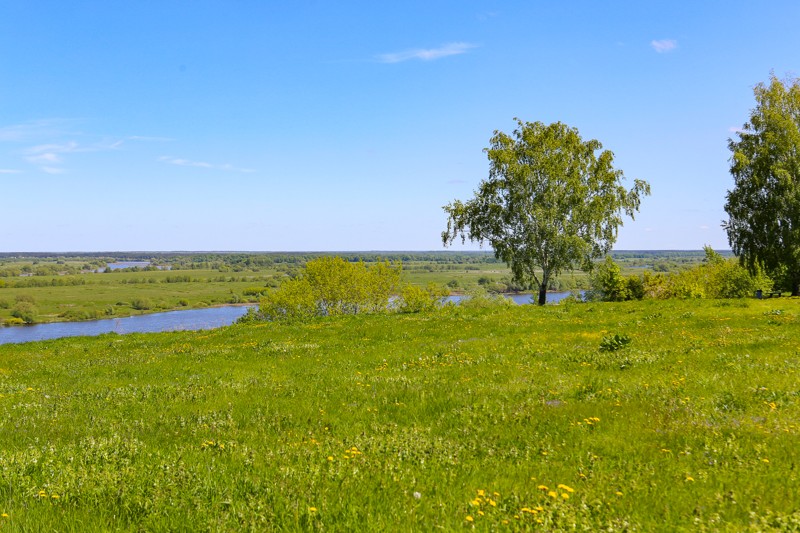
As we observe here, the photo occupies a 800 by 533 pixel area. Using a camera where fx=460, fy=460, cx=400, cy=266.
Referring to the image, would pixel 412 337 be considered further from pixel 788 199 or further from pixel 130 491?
pixel 788 199

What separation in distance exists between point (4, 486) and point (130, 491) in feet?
5.77

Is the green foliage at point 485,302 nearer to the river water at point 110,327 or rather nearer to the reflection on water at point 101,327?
the river water at point 110,327

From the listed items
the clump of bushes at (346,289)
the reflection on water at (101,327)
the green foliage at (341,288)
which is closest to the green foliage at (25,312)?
the reflection on water at (101,327)

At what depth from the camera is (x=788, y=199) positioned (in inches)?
1519

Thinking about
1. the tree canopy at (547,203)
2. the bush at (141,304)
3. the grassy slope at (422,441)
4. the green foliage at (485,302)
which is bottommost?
the bush at (141,304)

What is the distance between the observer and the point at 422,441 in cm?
752

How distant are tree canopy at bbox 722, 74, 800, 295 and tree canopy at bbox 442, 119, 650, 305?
28.6 feet

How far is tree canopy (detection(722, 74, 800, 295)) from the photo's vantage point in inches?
1542

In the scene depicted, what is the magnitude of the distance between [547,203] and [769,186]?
772 inches

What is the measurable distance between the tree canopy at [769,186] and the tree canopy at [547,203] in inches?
343

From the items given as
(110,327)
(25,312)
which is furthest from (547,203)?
(25,312)

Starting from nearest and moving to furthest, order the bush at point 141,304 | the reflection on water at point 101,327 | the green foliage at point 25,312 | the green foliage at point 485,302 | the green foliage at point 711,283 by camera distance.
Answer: the green foliage at point 485,302 → the green foliage at point 711,283 → the reflection on water at point 101,327 → the green foliage at point 25,312 → the bush at point 141,304

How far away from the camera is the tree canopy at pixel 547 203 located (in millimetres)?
40188

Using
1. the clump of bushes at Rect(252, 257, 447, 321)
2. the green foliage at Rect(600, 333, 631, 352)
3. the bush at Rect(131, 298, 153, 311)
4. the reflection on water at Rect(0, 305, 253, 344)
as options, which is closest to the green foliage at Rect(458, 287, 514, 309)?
the clump of bushes at Rect(252, 257, 447, 321)
